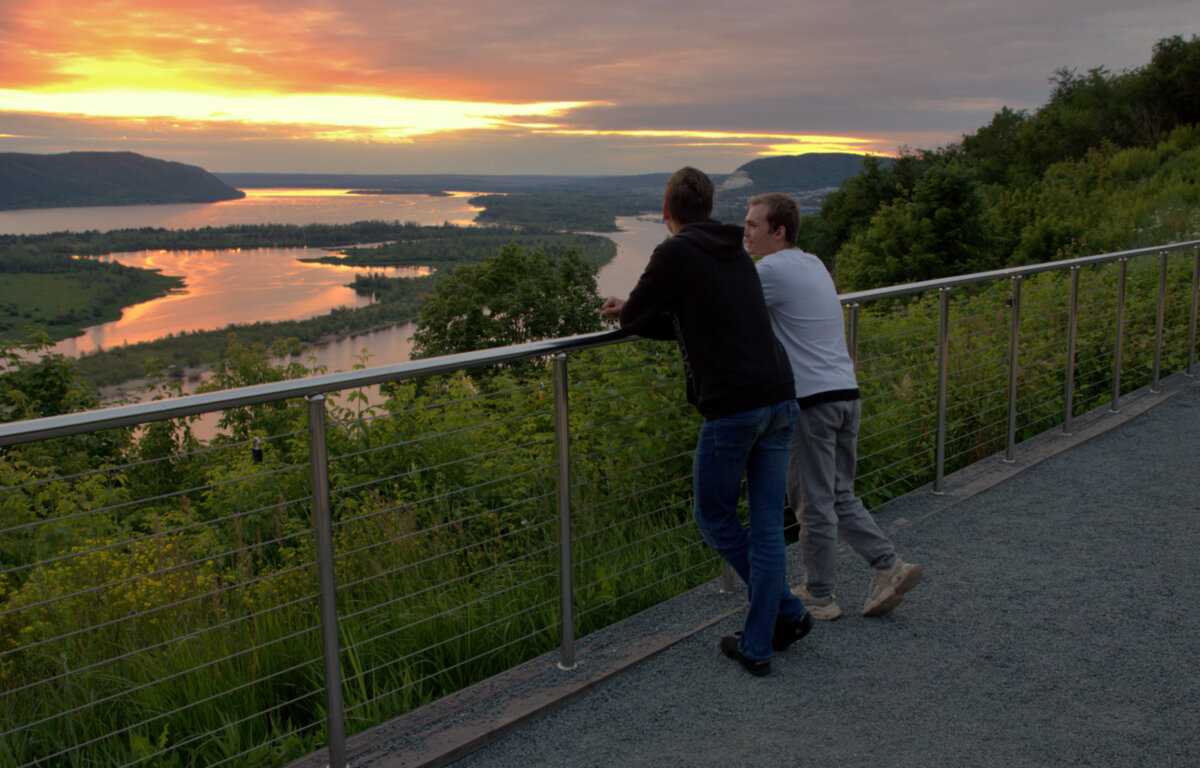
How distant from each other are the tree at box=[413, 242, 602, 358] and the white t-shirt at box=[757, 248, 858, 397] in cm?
5011

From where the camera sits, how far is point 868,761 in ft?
8.46

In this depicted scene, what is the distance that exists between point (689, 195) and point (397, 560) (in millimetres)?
2223

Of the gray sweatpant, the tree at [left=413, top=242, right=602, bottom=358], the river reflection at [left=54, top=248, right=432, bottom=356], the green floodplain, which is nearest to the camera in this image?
the gray sweatpant

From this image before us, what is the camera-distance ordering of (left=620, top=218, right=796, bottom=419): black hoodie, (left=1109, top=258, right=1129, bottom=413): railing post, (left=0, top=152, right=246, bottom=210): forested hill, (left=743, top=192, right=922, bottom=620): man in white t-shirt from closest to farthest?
(left=620, top=218, right=796, bottom=419): black hoodie < (left=743, top=192, right=922, bottom=620): man in white t-shirt < (left=1109, top=258, right=1129, bottom=413): railing post < (left=0, top=152, right=246, bottom=210): forested hill

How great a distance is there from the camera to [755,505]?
3.07 metres

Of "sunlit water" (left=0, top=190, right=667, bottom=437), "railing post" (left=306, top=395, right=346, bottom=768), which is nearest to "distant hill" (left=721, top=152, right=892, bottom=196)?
"sunlit water" (left=0, top=190, right=667, bottom=437)

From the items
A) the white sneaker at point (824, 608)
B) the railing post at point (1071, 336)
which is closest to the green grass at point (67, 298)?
the railing post at point (1071, 336)

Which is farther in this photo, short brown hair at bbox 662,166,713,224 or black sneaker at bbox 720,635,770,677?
black sneaker at bbox 720,635,770,677

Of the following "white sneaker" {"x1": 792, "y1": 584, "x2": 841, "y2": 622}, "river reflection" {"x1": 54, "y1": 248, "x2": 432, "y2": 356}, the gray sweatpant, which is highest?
the gray sweatpant

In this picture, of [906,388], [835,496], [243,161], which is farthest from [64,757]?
[243,161]

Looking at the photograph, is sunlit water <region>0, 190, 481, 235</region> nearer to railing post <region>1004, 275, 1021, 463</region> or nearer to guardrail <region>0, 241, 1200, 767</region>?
guardrail <region>0, 241, 1200, 767</region>

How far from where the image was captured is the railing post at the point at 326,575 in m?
2.46

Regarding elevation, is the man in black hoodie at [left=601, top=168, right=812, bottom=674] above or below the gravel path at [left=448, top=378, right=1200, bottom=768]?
above

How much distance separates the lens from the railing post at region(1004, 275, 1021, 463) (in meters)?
5.38
